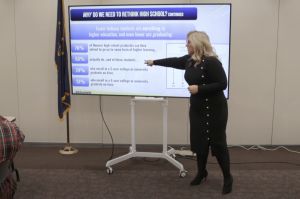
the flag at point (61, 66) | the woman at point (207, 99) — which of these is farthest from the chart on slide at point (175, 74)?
the flag at point (61, 66)

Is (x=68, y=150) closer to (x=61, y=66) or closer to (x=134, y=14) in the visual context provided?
(x=61, y=66)

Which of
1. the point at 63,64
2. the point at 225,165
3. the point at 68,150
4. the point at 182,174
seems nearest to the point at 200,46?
the point at 225,165

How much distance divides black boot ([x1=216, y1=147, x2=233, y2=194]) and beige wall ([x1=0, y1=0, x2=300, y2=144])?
1.54m

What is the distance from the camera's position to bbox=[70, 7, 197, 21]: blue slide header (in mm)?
3797

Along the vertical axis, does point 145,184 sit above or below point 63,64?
below

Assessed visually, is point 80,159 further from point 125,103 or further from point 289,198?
point 289,198

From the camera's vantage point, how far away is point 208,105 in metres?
3.17

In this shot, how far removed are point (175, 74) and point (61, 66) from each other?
4.51 ft

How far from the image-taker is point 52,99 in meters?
4.76

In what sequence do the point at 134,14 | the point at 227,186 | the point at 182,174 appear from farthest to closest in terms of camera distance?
the point at 134,14 < the point at 182,174 < the point at 227,186

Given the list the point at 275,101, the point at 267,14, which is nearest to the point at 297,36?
A: the point at 267,14

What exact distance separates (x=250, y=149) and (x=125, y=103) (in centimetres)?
171

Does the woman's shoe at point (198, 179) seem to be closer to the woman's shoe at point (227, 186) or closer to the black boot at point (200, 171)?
the black boot at point (200, 171)

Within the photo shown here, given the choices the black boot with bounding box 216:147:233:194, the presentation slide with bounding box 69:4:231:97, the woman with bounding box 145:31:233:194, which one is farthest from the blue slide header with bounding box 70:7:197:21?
the black boot with bounding box 216:147:233:194
